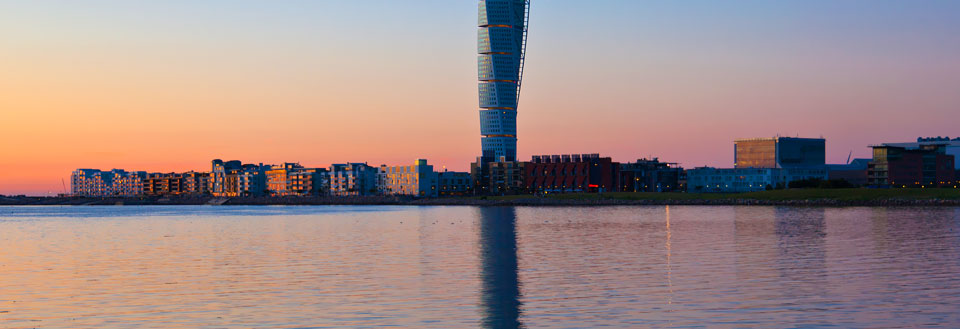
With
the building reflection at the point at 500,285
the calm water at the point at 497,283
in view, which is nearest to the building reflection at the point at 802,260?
the calm water at the point at 497,283

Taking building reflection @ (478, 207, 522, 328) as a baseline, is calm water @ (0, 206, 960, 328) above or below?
above

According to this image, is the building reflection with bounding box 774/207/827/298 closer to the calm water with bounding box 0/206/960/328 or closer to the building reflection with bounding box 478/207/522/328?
the calm water with bounding box 0/206/960/328

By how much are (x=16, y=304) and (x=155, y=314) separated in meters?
6.34

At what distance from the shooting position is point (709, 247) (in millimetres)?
55062

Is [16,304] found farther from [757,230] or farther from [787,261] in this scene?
[757,230]

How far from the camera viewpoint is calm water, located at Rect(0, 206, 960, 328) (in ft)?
88.1

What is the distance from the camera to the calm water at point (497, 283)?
26859mm

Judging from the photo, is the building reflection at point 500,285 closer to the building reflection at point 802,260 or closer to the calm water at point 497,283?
the calm water at point 497,283

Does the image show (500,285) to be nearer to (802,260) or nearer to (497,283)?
(497,283)

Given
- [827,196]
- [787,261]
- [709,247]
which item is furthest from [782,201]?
[787,261]

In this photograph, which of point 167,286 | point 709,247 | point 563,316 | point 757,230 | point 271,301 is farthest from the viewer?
point 757,230

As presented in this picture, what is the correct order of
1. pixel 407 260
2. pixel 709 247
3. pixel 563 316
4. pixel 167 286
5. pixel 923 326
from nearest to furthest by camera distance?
pixel 923 326 < pixel 563 316 < pixel 167 286 < pixel 407 260 < pixel 709 247

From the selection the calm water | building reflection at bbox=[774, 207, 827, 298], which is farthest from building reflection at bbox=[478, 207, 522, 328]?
building reflection at bbox=[774, 207, 827, 298]

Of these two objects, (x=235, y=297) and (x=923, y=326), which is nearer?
(x=923, y=326)
